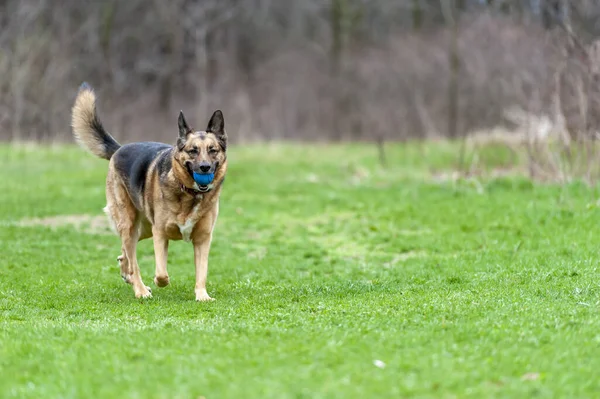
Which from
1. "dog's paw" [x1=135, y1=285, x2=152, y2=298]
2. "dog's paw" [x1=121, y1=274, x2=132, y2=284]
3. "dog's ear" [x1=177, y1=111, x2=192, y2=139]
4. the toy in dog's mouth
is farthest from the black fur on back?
"dog's paw" [x1=135, y1=285, x2=152, y2=298]

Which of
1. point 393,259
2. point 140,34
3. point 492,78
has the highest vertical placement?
point 140,34

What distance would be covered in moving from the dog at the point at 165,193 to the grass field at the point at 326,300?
54cm

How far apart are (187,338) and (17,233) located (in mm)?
8871

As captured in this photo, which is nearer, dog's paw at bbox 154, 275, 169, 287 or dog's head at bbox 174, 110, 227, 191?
dog's head at bbox 174, 110, 227, 191

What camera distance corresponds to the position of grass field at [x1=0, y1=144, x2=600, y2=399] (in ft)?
19.0

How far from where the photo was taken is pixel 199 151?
902 cm

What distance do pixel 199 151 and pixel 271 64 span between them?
43893 mm

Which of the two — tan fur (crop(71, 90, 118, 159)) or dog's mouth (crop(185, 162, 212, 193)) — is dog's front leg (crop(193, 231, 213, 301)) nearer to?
dog's mouth (crop(185, 162, 212, 193))

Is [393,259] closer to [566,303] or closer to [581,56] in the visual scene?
[566,303]

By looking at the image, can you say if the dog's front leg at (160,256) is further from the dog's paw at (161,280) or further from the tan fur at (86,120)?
the tan fur at (86,120)

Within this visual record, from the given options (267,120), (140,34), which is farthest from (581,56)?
(140,34)

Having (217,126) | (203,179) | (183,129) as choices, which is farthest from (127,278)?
(217,126)

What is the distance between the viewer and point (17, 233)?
14781 mm

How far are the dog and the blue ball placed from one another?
5 cm
